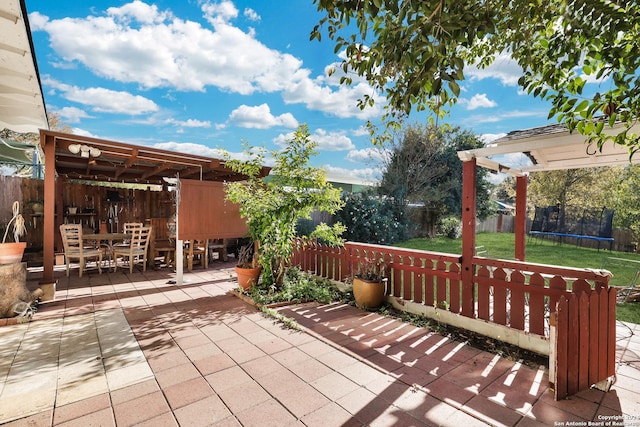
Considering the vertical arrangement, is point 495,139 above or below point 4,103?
below

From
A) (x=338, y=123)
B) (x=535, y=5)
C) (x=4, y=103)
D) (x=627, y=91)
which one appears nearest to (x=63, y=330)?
(x=4, y=103)

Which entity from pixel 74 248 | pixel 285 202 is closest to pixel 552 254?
pixel 285 202

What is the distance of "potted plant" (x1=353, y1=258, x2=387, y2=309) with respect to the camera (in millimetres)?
4047

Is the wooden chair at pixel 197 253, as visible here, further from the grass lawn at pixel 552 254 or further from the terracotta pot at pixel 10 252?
the grass lawn at pixel 552 254

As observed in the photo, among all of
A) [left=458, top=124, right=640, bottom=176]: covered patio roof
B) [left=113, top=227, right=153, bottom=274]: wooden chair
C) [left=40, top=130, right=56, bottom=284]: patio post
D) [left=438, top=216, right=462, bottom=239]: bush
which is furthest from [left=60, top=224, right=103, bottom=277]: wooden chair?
[left=438, top=216, right=462, bottom=239]: bush

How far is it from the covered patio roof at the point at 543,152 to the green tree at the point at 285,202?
6.72 feet

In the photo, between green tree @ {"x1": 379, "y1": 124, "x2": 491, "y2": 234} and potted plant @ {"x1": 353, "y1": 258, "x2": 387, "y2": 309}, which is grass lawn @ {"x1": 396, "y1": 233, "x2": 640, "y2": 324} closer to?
green tree @ {"x1": 379, "y1": 124, "x2": 491, "y2": 234}

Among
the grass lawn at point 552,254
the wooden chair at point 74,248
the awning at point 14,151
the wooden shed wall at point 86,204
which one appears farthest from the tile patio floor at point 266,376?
the wooden shed wall at point 86,204

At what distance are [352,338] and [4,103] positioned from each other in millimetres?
5838

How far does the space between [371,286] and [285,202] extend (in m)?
1.74

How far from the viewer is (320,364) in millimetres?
2619

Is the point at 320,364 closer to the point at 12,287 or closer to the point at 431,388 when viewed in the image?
the point at 431,388

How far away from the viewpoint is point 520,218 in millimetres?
4789

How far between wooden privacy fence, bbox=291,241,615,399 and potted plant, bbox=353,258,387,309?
132 mm
